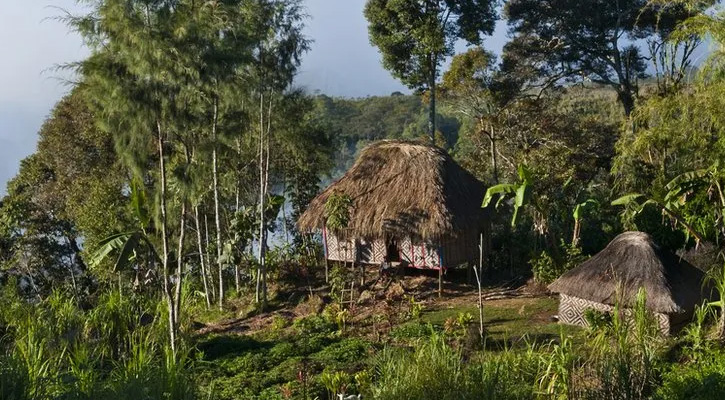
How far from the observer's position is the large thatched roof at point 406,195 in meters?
13.7

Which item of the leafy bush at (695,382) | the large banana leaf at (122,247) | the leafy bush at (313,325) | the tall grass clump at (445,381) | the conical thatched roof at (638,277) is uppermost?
the large banana leaf at (122,247)

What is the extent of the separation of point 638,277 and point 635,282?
9 cm

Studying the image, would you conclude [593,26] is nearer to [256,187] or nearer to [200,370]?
[256,187]

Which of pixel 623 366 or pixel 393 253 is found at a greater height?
pixel 393 253

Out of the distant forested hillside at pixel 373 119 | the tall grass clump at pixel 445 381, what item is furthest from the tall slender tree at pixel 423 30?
the distant forested hillside at pixel 373 119

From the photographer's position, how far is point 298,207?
62.9 ft

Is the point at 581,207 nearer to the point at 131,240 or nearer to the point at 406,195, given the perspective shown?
the point at 406,195

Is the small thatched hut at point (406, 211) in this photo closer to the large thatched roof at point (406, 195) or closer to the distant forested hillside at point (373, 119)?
the large thatched roof at point (406, 195)

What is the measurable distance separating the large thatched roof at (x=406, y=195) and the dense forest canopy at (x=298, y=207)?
28.9 inches

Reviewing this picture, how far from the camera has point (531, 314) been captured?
1193cm

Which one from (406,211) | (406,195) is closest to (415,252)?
(406,211)

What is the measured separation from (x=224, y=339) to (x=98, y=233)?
5.39 m

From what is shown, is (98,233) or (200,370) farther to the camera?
(98,233)

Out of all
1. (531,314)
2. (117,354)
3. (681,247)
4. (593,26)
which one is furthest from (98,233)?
(593,26)
